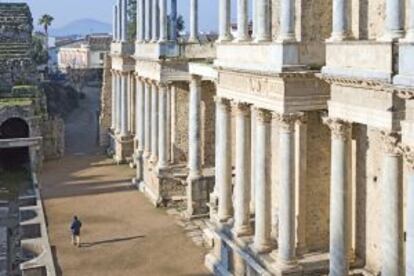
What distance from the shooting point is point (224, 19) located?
68.8 ft

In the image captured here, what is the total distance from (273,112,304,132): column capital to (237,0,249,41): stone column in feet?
12.2

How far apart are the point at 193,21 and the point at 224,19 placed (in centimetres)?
809

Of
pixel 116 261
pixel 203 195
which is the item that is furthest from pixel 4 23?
pixel 116 261

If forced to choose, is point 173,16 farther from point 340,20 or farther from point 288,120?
point 340,20

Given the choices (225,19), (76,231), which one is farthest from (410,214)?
(76,231)

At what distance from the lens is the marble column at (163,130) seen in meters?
29.6

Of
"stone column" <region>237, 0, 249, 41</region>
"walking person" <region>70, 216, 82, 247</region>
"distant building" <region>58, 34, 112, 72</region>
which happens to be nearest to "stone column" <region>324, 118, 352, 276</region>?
"stone column" <region>237, 0, 249, 41</region>

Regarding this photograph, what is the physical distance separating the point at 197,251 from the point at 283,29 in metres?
9.93

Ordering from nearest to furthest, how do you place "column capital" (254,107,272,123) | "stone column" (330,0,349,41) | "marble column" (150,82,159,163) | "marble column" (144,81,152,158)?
"stone column" (330,0,349,41)
"column capital" (254,107,272,123)
"marble column" (150,82,159,163)
"marble column" (144,81,152,158)

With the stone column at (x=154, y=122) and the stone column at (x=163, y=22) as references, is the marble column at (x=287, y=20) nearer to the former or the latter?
the stone column at (x=163, y=22)

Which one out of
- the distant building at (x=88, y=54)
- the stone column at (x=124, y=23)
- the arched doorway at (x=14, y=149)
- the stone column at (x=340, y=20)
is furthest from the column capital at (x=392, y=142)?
the distant building at (x=88, y=54)

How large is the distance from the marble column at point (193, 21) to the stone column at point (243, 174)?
1005 centimetres

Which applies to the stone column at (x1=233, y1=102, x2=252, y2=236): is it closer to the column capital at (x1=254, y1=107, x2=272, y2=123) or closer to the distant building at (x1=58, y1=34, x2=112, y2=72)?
the column capital at (x1=254, y1=107, x2=272, y2=123)

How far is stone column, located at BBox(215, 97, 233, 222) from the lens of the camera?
21.0m
